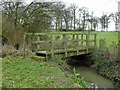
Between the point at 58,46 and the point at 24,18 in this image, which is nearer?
the point at 58,46

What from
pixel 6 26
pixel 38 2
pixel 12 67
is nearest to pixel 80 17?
pixel 38 2

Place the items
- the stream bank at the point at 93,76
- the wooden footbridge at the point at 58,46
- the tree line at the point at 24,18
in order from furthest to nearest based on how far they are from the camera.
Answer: the tree line at the point at 24,18
the wooden footbridge at the point at 58,46
the stream bank at the point at 93,76

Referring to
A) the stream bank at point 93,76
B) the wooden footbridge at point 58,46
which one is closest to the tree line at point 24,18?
the wooden footbridge at point 58,46

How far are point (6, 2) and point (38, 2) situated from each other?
2692 mm

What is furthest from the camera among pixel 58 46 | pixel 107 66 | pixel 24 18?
pixel 24 18

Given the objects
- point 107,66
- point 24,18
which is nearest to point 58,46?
point 24,18

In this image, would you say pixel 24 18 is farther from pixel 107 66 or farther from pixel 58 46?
pixel 107 66

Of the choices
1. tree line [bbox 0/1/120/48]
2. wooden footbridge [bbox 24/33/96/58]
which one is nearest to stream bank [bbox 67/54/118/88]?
wooden footbridge [bbox 24/33/96/58]

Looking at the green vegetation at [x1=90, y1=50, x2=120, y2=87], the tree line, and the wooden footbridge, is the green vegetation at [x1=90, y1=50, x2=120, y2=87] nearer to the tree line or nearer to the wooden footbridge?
the wooden footbridge

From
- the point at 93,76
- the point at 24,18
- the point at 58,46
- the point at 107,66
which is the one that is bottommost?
the point at 93,76

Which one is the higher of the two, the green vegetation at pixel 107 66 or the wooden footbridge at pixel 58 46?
the wooden footbridge at pixel 58 46

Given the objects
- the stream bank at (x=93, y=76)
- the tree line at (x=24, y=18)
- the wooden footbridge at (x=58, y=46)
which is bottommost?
the stream bank at (x=93, y=76)

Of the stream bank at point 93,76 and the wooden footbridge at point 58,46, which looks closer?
the stream bank at point 93,76

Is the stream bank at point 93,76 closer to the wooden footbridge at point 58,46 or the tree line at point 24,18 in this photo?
the wooden footbridge at point 58,46
